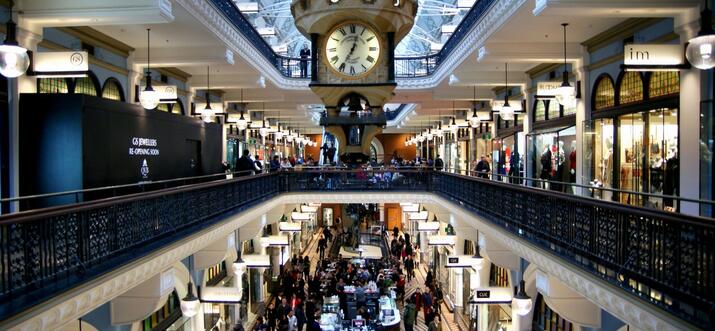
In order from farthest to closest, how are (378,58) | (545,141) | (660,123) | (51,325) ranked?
(545,141), (660,123), (378,58), (51,325)

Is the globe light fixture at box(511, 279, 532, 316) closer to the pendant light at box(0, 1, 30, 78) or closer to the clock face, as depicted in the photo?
the clock face

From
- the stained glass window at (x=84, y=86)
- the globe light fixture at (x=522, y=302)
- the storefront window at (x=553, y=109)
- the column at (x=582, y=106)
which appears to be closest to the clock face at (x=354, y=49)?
the globe light fixture at (x=522, y=302)

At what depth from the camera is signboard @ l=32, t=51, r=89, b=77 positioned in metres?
9.17

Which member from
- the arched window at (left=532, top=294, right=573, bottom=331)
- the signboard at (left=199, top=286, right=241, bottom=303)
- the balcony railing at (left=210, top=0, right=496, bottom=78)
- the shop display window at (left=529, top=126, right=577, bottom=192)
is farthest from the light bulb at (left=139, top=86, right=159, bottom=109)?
the arched window at (left=532, top=294, right=573, bottom=331)

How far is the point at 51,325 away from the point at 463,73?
14402 mm

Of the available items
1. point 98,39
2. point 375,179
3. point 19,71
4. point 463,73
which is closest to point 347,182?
point 375,179

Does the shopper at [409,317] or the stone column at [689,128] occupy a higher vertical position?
the stone column at [689,128]

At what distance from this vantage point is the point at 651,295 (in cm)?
504

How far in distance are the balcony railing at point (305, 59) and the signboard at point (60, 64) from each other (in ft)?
11.8

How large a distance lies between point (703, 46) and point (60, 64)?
908 centimetres

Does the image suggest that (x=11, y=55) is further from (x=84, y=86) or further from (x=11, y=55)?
(x=84, y=86)

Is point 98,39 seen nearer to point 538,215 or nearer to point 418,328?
point 538,215

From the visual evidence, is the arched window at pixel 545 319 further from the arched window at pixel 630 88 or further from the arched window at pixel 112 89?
the arched window at pixel 112 89

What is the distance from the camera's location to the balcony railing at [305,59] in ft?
44.6
